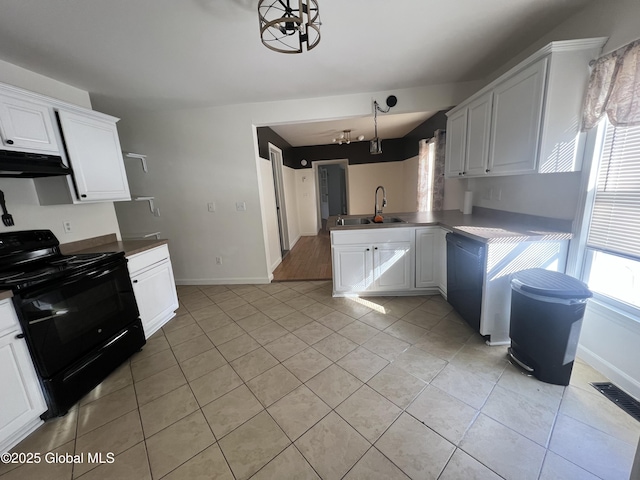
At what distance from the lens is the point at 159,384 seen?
1794 mm

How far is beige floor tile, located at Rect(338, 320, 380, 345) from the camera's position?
217 centimetres

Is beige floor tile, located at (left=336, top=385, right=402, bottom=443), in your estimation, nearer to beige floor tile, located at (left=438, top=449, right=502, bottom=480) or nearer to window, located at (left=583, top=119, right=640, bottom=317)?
beige floor tile, located at (left=438, top=449, right=502, bottom=480)

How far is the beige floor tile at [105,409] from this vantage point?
150 centimetres

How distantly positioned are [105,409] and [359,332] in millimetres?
1927

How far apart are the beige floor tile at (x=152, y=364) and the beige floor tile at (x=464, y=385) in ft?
6.81

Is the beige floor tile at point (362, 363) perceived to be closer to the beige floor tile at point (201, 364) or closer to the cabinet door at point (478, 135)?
the beige floor tile at point (201, 364)

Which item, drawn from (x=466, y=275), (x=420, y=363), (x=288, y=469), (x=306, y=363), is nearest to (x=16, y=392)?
Answer: (x=288, y=469)

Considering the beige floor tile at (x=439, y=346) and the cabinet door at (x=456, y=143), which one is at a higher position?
the cabinet door at (x=456, y=143)

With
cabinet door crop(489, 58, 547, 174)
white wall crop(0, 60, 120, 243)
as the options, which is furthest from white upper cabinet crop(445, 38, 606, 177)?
white wall crop(0, 60, 120, 243)

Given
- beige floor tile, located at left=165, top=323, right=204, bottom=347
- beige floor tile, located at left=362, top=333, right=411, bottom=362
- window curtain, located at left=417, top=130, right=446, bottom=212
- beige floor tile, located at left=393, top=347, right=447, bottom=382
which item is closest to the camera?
beige floor tile, located at left=393, top=347, right=447, bottom=382

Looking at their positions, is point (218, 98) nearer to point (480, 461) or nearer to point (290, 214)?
point (290, 214)

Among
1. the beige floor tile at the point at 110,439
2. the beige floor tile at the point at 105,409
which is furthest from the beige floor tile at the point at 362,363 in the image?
the beige floor tile at the point at 105,409

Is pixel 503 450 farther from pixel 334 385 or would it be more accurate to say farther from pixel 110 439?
pixel 110 439

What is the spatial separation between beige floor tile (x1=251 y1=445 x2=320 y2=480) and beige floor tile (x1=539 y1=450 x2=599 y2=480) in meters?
1.06
